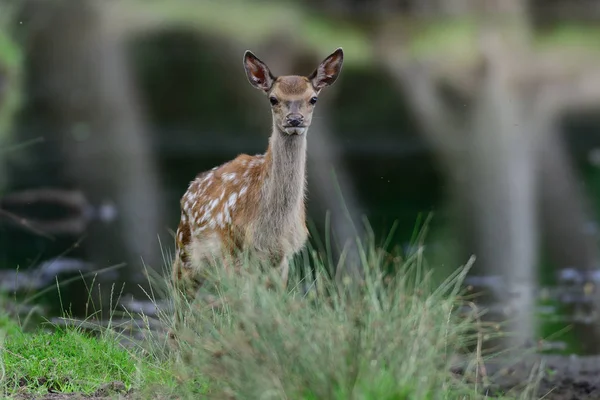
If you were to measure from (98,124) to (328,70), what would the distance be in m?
16.5

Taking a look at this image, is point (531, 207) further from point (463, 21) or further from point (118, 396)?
point (463, 21)

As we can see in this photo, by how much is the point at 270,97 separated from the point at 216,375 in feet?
8.83

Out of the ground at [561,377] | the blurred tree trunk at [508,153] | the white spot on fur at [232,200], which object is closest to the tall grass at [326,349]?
the white spot on fur at [232,200]

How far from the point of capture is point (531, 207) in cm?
1681

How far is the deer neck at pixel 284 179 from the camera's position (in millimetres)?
7414

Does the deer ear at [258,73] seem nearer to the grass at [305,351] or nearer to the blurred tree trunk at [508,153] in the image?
the grass at [305,351]

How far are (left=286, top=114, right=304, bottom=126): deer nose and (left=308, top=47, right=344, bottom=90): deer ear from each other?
0.41 metres

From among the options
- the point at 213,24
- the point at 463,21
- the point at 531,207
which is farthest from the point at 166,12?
the point at 531,207

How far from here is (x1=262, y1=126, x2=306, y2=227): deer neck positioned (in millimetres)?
7414

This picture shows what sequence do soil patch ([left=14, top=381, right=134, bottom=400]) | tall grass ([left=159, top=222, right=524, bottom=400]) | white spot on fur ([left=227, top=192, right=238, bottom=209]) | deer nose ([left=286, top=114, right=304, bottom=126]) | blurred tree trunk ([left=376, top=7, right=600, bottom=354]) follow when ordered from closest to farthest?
tall grass ([left=159, top=222, right=524, bottom=400])
soil patch ([left=14, top=381, right=134, bottom=400])
deer nose ([left=286, top=114, right=304, bottom=126])
white spot on fur ([left=227, top=192, right=238, bottom=209])
blurred tree trunk ([left=376, top=7, right=600, bottom=354])

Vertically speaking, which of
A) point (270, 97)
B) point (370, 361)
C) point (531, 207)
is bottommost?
point (531, 207)

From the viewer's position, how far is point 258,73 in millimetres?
7633

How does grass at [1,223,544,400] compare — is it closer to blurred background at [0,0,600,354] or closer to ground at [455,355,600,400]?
blurred background at [0,0,600,354]

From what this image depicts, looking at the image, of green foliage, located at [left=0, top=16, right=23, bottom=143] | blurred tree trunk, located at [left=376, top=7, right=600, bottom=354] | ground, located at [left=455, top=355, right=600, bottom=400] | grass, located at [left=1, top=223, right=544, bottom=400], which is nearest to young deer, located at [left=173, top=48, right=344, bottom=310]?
grass, located at [left=1, top=223, right=544, bottom=400]
